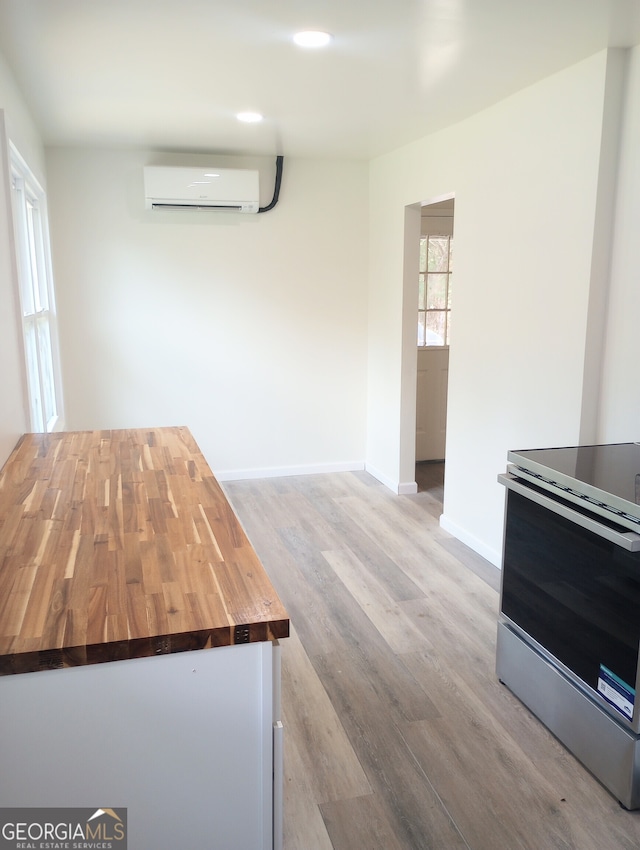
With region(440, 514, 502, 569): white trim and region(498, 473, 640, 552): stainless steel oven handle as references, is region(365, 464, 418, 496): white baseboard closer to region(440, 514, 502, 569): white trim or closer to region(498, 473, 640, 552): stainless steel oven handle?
region(440, 514, 502, 569): white trim

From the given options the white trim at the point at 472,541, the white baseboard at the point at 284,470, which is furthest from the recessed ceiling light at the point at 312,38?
the white baseboard at the point at 284,470

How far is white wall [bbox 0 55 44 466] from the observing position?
2.50 meters

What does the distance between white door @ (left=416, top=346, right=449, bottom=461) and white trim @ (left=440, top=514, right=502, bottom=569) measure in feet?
5.42

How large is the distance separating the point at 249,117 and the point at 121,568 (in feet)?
9.70

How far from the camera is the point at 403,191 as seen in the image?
455cm

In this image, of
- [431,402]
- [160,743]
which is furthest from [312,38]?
[431,402]

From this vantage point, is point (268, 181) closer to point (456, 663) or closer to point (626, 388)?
point (626, 388)

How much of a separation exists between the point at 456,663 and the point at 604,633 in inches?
33.9

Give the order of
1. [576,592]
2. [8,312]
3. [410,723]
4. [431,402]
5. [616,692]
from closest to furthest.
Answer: [616,692], [576,592], [410,723], [8,312], [431,402]

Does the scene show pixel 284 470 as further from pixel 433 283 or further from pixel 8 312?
pixel 8 312

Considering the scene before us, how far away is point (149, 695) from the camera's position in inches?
49.3

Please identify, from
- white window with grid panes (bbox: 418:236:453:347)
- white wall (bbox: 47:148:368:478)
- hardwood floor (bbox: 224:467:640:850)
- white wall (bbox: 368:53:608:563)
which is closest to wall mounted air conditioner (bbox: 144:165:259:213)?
white wall (bbox: 47:148:368:478)

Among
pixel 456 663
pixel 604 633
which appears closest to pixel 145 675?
pixel 604 633

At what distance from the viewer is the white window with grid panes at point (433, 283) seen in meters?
5.45
